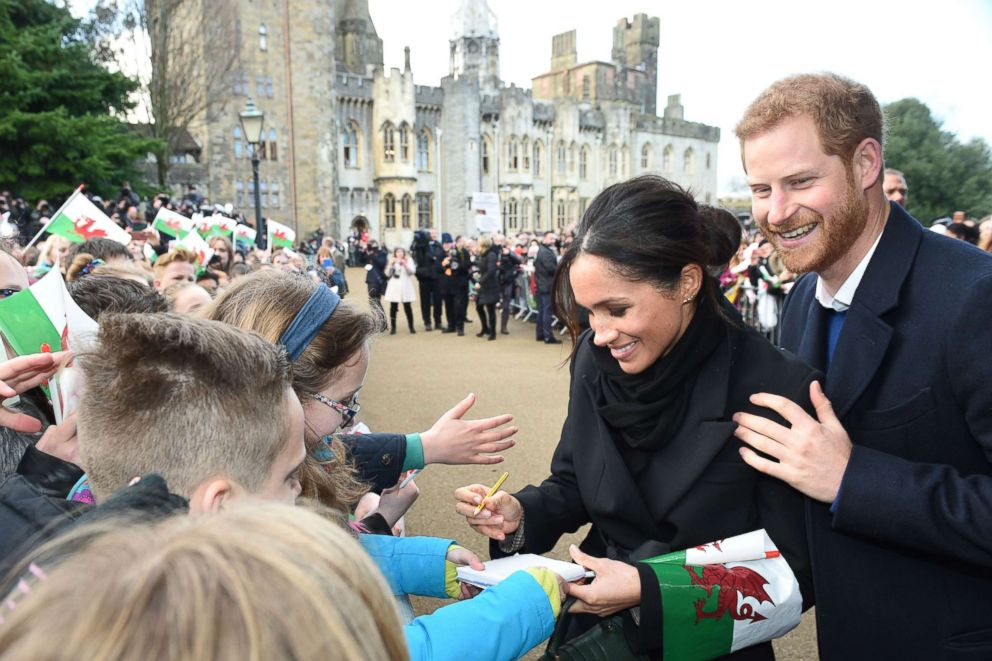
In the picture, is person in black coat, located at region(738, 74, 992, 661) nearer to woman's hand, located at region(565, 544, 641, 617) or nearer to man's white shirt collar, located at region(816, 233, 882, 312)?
man's white shirt collar, located at region(816, 233, 882, 312)

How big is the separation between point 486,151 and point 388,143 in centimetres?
819

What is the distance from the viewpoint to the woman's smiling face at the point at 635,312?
2.03 metres

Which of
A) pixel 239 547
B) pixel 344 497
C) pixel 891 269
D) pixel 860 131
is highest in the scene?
pixel 860 131

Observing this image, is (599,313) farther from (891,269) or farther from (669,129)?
(669,129)

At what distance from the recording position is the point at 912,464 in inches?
65.5

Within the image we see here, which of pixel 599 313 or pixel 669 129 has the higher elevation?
pixel 669 129

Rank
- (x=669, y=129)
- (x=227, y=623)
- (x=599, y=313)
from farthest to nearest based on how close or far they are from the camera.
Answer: (x=669, y=129) → (x=599, y=313) → (x=227, y=623)

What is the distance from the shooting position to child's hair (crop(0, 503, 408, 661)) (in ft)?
2.17

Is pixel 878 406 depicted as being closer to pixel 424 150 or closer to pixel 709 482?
pixel 709 482

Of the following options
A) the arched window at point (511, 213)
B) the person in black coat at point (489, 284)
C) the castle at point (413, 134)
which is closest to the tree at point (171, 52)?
the castle at point (413, 134)

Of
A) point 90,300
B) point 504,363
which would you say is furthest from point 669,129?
point 90,300

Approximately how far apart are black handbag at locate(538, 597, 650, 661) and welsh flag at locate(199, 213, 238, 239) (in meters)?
9.68

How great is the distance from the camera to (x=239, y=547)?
0.74 metres

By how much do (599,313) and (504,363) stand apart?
381 inches
